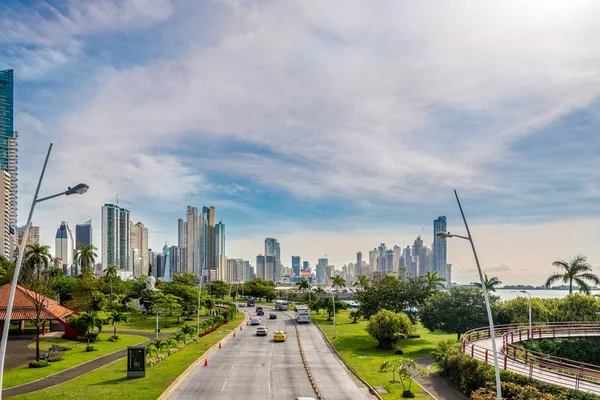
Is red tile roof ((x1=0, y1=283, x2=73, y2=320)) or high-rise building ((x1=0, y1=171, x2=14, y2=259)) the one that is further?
high-rise building ((x1=0, y1=171, x2=14, y2=259))

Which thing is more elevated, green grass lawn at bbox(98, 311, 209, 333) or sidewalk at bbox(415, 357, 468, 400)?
sidewalk at bbox(415, 357, 468, 400)

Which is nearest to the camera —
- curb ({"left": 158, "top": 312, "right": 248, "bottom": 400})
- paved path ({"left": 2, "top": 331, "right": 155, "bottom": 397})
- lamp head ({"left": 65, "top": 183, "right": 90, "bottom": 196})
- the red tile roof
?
lamp head ({"left": 65, "top": 183, "right": 90, "bottom": 196})

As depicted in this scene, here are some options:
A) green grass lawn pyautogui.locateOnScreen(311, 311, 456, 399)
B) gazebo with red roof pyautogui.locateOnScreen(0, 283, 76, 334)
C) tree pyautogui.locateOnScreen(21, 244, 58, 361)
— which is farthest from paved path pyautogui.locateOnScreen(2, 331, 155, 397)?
green grass lawn pyautogui.locateOnScreen(311, 311, 456, 399)

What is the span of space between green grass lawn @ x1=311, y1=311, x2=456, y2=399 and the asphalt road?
5.43 m

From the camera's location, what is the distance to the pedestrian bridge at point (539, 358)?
2837cm

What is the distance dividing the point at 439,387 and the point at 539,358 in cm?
774

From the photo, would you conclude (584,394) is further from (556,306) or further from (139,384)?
(556,306)

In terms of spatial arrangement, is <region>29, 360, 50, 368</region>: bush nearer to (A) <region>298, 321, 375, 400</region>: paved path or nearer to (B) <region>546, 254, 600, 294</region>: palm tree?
(A) <region>298, 321, 375, 400</region>: paved path

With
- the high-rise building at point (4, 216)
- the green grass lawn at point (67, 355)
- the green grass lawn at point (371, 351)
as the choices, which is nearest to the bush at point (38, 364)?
the green grass lawn at point (67, 355)

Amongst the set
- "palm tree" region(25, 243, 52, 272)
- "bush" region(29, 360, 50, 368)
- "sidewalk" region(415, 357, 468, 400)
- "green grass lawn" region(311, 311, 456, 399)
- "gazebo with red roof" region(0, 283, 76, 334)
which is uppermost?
"palm tree" region(25, 243, 52, 272)

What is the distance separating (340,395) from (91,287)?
223 ft

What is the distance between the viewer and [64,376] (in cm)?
3684

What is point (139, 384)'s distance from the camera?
33594 millimetres

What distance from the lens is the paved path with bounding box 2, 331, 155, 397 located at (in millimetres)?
31891
